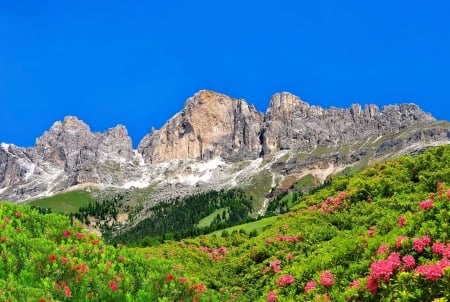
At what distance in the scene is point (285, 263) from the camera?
2608 cm

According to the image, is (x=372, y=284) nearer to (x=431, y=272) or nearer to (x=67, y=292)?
(x=431, y=272)

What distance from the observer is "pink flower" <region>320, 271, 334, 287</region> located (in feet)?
51.9

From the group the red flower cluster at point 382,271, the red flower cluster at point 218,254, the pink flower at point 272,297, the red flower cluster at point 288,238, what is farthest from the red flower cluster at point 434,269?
the red flower cluster at point 218,254

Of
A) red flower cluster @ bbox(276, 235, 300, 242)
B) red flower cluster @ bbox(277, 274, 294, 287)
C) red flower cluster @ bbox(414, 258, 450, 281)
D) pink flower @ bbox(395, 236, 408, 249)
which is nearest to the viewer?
red flower cluster @ bbox(414, 258, 450, 281)

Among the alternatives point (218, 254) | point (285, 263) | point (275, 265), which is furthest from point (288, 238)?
point (218, 254)

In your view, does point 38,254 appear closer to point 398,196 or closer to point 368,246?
point 368,246

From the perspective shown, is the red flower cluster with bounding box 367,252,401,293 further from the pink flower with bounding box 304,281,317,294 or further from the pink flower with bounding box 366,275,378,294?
the pink flower with bounding box 304,281,317,294

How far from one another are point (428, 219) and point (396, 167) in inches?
887

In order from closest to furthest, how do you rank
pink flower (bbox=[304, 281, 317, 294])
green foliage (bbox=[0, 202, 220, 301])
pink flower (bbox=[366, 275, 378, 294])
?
pink flower (bbox=[366, 275, 378, 294])
green foliage (bbox=[0, 202, 220, 301])
pink flower (bbox=[304, 281, 317, 294])

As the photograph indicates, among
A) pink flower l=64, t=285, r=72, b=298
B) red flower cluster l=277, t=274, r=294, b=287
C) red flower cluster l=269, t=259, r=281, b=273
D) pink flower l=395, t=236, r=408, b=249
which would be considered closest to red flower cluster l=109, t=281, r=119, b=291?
pink flower l=64, t=285, r=72, b=298

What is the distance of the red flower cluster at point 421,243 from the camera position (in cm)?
1338

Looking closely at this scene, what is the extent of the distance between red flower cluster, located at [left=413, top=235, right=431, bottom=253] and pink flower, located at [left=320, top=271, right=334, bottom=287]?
10.8 ft

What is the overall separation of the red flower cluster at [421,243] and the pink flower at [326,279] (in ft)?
10.8

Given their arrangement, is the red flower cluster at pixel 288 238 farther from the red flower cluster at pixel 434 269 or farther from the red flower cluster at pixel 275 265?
the red flower cluster at pixel 434 269
